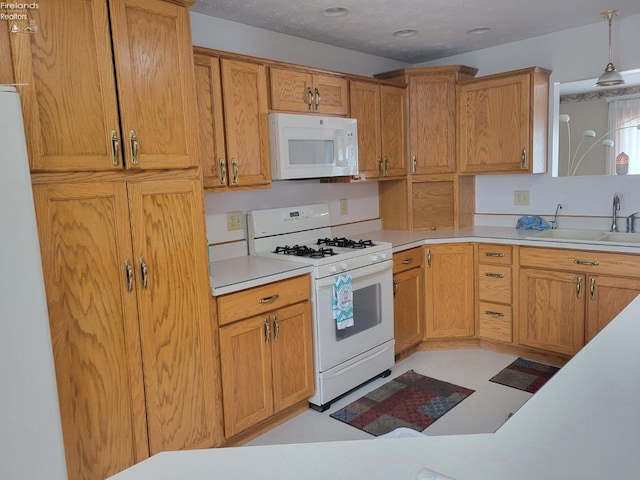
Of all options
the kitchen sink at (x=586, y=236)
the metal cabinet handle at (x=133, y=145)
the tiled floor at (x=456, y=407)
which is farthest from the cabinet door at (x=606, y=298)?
the metal cabinet handle at (x=133, y=145)

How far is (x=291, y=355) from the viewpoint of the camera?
2729 mm

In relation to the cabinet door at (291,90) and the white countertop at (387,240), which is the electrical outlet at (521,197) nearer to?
the white countertop at (387,240)

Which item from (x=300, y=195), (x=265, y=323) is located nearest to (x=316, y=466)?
(x=265, y=323)

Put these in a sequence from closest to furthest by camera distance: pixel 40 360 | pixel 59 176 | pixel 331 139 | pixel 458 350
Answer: pixel 40 360
pixel 59 176
pixel 331 139
pixel 458 350

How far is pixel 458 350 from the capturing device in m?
3.76

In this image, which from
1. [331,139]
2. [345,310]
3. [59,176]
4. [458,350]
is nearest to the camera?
[59,176]

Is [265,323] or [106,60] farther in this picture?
[265,323]

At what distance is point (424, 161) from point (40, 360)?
317cm

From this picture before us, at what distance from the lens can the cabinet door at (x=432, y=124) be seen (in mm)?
3887

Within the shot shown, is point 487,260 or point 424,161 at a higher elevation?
point 424,161

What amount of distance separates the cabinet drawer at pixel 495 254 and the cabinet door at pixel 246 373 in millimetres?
1845

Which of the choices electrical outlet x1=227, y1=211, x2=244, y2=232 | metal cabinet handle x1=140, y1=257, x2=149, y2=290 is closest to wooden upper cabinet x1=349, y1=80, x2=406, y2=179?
electrical outlet x1=227, y1=211, x2=244, y2=232

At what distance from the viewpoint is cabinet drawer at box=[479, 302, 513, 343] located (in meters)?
3.56

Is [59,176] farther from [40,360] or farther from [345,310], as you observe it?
[345,310]
